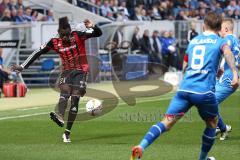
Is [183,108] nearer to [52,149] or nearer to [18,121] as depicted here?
[52,149]

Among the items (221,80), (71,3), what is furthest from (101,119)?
(71,3)

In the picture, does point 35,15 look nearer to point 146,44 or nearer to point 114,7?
point 146,44

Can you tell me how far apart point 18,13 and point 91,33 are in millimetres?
16307

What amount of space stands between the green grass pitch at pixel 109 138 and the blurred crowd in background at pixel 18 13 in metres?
10.1

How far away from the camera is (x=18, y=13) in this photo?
30.7 m

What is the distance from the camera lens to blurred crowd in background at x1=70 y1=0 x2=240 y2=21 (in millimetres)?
37312

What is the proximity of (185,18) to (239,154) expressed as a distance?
2743 cm

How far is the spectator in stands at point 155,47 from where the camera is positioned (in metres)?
35.7

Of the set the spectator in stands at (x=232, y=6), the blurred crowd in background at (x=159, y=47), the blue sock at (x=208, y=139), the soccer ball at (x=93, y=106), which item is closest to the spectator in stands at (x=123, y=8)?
the blurred crowd in background at (x=159, y=47)

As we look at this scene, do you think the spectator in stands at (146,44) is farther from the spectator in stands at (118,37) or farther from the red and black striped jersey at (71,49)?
the red and black striped jersey at (71,49)

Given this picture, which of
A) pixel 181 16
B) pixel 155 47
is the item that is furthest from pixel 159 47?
pixel 181 16

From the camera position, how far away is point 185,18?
39.7 meters

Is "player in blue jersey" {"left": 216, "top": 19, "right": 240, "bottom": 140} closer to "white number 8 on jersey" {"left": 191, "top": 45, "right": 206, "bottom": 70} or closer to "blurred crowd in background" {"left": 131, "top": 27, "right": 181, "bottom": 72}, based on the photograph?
"white number 8 on jersey" {"left": 191, "top": 45, "right": 206, "bottom": 70}

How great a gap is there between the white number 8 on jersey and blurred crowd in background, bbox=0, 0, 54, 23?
19.8 metres
